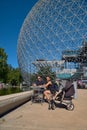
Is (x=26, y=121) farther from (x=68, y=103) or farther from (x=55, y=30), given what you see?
(x=55, y=30)

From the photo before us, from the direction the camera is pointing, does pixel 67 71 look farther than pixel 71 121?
Yes

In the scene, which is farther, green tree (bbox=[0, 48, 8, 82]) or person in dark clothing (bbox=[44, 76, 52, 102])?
green tree (bbox=[0, 48, 8, 82])

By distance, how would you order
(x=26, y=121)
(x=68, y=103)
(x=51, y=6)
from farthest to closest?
(x=51, y=6) < (x=68, y=103) < (x=26, y=121)

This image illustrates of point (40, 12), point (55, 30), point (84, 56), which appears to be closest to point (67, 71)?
point (84, 56)

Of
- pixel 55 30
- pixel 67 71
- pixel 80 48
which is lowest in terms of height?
pixel 67 71

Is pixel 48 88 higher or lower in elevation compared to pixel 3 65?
lower

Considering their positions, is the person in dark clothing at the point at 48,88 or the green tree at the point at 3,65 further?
the green tree at the point at 3,65

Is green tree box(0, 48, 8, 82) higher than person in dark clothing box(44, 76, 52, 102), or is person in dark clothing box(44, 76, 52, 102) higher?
green tree box(0, 48, 8, 82)

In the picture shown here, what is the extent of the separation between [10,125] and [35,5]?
4409cm

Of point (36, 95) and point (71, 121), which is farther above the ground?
point (36, 95)

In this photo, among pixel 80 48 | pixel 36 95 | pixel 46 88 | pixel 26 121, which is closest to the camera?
pixel 26 121

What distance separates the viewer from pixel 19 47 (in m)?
48.2

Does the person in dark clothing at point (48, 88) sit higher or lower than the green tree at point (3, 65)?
lower

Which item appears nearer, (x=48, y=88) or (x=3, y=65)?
(x=48, y=88)
